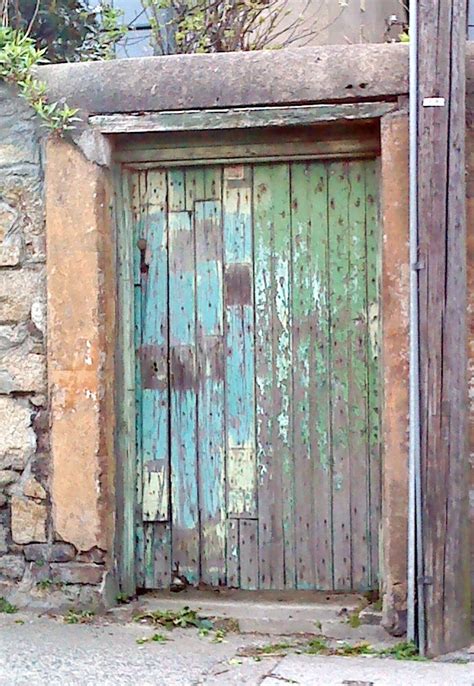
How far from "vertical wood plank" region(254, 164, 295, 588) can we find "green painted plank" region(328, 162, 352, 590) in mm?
198

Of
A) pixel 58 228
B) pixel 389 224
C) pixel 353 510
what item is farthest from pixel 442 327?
pixel 58 228

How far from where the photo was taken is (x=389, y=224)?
383 cm

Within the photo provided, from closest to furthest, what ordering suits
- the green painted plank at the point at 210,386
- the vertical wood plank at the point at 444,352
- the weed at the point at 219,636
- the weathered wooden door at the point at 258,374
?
the vertical wood plank at the point at 444,352
the weed at the point at 219,636
the weathered wooden door at the point at 258,374
the green painted plank at the point at 210,386

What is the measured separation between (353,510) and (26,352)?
163cm

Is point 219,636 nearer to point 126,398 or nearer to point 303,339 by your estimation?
point 126,398

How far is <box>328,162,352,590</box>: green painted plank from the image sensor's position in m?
4.11

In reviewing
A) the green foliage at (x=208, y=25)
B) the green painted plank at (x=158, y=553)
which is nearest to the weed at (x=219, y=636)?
the green painted plank at (x=158, y=553)

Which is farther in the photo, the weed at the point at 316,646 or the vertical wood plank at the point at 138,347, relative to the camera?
the vertical wood plank at the point at 138,347

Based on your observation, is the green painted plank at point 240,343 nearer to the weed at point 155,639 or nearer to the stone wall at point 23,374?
the weed at point 155,639

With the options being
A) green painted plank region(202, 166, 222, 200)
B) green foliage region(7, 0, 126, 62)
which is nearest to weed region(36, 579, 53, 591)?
green painted plank region(202, 166, 222, 200)

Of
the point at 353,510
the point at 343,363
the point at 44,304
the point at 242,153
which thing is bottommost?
the point at 353,510

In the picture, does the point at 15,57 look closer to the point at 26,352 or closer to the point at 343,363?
the point at 26,352

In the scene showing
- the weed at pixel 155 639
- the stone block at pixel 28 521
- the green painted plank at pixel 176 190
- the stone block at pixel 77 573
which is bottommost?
the weed at pixel 155 639

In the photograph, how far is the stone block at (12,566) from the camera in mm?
4156
